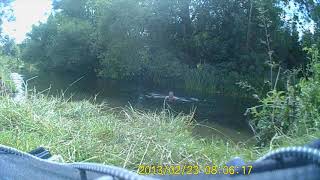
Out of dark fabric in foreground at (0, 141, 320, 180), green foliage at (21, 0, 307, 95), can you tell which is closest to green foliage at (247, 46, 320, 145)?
dark fabric in foreground at (0, 141, 320, 180)

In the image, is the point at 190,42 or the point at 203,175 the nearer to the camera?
the point at 203,175

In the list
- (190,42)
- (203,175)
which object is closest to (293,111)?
(203,175)

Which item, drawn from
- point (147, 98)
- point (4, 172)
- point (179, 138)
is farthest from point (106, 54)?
point (4, 172)

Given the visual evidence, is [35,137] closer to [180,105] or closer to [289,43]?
[180,105]

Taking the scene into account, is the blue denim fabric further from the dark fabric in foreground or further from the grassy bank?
the grassy bank

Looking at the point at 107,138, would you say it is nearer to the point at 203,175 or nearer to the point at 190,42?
the point at 203,175

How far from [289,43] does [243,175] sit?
22.0 meters
